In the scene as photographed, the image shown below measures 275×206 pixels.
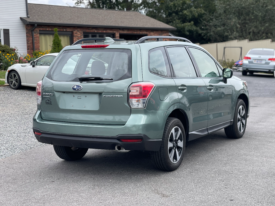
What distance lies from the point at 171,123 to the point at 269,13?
43.1 metres

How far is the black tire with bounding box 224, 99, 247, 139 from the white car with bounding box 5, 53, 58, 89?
829 centimetres

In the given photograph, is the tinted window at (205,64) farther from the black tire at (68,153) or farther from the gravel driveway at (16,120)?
the gravel driveway at (16,120)

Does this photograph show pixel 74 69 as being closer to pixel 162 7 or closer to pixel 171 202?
pixel 171 202

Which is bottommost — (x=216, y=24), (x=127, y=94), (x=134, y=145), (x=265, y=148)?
(x=265, y=148)

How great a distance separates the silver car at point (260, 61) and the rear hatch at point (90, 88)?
62.2ft

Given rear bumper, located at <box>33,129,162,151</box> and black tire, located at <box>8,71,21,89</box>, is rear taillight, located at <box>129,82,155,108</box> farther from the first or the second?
black tire, located at <box>8,71,21,89</box>

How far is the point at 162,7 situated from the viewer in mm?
48656

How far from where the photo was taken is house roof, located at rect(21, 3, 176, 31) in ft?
85.6

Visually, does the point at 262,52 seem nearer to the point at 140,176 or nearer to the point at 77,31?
the point at 77,31

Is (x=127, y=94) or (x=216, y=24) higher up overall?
(x=216, y=24)

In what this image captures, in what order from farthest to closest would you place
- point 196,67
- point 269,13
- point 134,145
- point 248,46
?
point 269,13 → point 248,46 → point 196,67 → point 134,145

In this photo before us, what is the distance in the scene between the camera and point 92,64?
4.96 m

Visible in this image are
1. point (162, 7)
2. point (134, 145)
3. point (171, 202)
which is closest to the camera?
point (171, 202)

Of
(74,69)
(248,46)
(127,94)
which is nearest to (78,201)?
(127,94)
